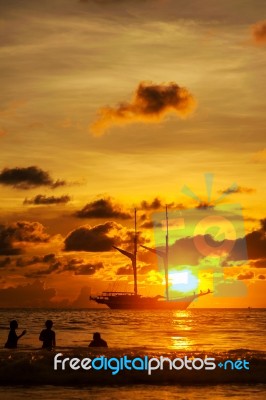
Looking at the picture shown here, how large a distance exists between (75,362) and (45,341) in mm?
4714

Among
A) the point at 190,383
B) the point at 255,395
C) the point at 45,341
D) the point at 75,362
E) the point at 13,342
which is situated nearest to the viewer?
the point at 255,395

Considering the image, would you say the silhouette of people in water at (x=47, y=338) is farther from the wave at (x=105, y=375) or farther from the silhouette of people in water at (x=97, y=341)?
the wave at (x=105, y=375)

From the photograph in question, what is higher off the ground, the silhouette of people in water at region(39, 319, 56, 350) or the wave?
the silhouette of people in water at region(39, 319, 56, 350)

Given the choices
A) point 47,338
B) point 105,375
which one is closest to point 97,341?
point 47,338

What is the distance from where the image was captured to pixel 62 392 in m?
24.2

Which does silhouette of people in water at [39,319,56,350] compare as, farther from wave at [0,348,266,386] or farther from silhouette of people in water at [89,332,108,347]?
wave at [0,348,266,386]

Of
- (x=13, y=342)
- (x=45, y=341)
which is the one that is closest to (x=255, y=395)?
(x=45, y=341)

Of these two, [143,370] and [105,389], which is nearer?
[105,389]

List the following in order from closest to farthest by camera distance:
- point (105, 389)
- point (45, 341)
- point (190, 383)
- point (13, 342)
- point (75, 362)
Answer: point (105, 389) < point (190, 383) < point (75, 362) < point (45, 341) < point (13, 342)

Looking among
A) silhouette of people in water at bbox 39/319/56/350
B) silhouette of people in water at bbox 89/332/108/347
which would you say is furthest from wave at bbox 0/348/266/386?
silhouette of people in water at bbox 89/332/108/347

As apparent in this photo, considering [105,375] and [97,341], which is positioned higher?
[97,341]

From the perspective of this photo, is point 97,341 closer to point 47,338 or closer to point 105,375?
point 47,338

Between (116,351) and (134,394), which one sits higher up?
(116,351)

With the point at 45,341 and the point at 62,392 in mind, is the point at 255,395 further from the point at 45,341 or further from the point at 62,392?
the point at 45,341
